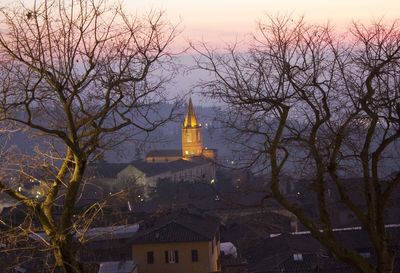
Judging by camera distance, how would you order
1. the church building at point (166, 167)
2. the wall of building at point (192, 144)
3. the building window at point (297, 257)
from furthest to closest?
the wall of building at point (192, 144) → the church building at point (166, 167) → the building window at point (297, 257)

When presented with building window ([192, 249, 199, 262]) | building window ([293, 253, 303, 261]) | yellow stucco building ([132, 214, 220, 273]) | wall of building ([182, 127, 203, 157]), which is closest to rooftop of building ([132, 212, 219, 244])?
yellow stucco building ([132, 214, 220, 273])

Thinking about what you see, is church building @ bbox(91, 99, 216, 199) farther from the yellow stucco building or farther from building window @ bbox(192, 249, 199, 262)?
building window @ bbox(192, 249, 199, 262)

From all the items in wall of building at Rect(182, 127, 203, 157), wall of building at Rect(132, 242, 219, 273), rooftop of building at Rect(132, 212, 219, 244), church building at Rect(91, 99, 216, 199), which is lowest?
wall of building at Rect(132, 242, 219, 273)

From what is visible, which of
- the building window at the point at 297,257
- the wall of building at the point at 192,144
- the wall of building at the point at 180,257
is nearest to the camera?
the building window at the point at 297,257

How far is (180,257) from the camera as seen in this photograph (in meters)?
25.5

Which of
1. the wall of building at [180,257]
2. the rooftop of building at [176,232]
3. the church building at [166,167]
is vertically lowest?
the wall of building at [180,257]

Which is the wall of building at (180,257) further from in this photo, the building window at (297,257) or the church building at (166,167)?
the church building at (166,167)

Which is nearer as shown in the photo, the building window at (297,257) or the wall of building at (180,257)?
the building window at (297,257)

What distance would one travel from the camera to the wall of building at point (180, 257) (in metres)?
25.3

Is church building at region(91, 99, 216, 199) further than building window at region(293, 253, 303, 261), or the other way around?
church building at region(91, 99, 216, 199)

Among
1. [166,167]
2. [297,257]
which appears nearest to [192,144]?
[166,167]

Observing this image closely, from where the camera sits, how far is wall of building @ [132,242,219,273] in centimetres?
2534

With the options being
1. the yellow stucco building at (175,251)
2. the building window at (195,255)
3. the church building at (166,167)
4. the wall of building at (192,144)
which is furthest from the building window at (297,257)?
the wall of building at (192,144)

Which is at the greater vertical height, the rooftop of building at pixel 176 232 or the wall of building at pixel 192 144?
the wall of building at pixel 192 144
